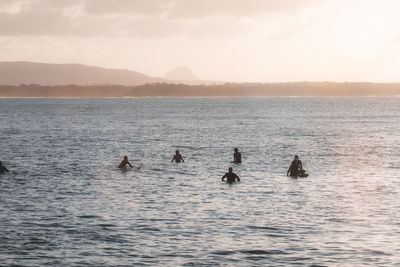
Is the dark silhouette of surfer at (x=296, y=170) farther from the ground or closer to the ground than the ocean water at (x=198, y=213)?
farther from the ground

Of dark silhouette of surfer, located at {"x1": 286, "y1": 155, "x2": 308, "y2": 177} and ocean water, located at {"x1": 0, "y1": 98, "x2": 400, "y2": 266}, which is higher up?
dark silhouette of surfer, located at {"x1": 286, "y1": 155, "x2": 308, "y2": 177}

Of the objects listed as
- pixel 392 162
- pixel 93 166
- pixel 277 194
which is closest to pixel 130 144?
pixel 93 166

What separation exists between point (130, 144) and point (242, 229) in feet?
200

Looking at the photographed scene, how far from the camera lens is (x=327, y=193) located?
1639 inches

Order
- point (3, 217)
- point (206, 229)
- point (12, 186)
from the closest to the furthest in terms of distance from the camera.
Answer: point (206, 229) < point (3, 217) < point (12, 186)

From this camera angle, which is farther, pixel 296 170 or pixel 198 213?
pixel 296 170

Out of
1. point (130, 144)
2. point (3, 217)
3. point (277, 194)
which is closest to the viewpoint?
point (3, 217)

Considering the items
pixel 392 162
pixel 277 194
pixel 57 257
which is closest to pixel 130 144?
pixel 392 162

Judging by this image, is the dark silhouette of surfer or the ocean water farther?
the dark silhouette of surfer

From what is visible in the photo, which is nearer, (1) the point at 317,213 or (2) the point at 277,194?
(1) the point at 317,213

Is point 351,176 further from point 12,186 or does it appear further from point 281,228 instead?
point 12,186

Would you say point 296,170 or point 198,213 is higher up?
point 296,170

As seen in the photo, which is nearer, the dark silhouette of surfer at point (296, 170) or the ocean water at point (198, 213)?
the ocean water at point (198, 213)

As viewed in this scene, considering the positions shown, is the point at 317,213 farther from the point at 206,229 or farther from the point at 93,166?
the point at 93,166
